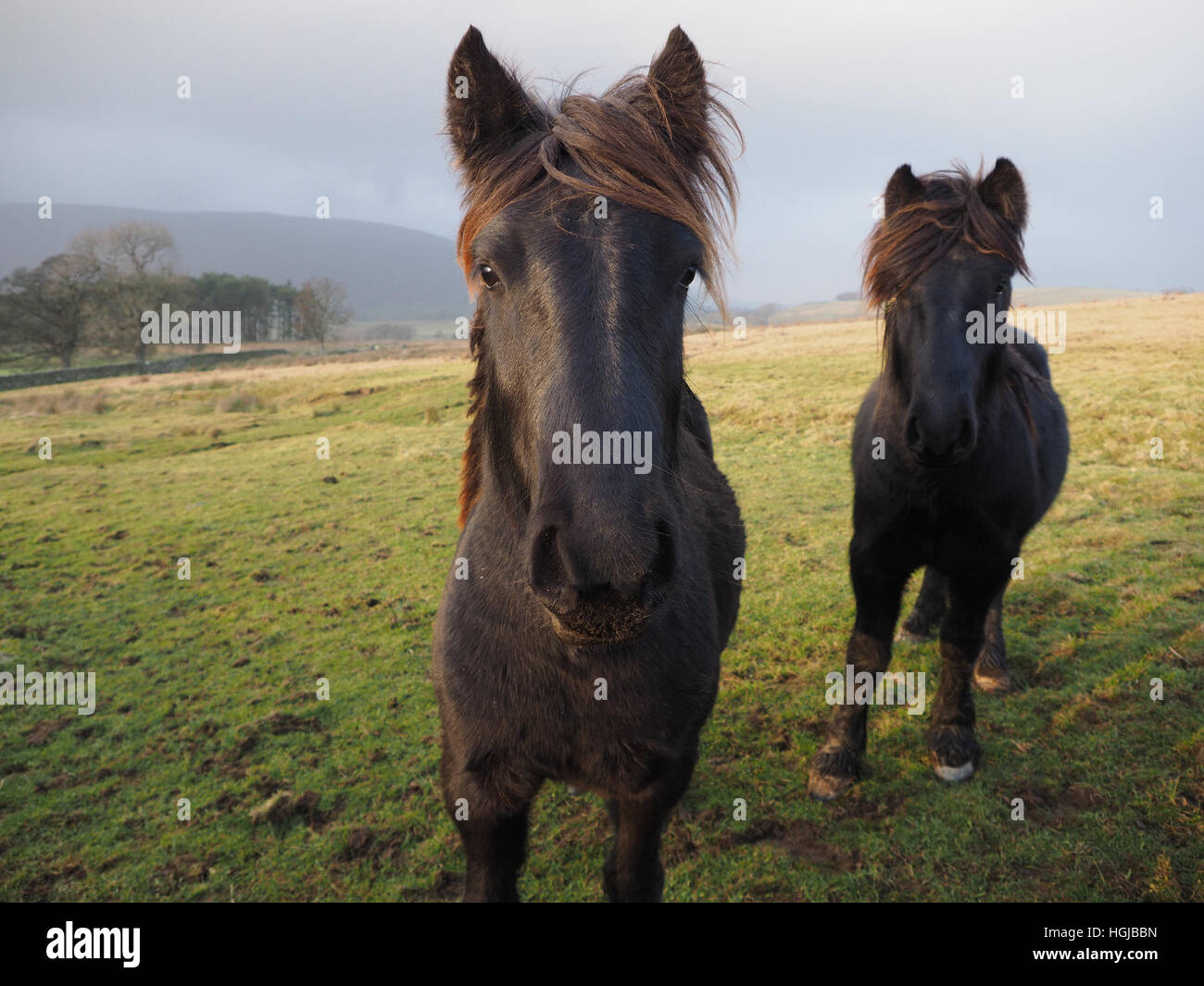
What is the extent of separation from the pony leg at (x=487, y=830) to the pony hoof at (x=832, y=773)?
2.51m

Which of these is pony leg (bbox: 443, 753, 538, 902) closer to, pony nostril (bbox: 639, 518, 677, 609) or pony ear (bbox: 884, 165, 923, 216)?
pony nostril (bbox: 639, 518, 677, 609)

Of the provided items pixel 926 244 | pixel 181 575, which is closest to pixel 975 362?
pixel 926 244

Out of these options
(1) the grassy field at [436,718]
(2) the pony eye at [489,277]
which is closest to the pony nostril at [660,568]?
(2) the pony eye at [489,277]

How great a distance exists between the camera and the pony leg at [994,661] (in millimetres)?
5445

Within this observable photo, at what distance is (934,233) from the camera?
392cm

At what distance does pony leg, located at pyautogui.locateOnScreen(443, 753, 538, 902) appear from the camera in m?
2.53

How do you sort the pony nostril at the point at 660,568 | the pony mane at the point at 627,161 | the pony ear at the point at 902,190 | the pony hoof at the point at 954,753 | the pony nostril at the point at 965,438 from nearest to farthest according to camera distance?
the pony nostril at the point at 660,568, the pony mane at the point at 627,161, the pony nostril at the point at 965,438, the pony ear at the point at 902,190, the pony hoof at the point at 954,753

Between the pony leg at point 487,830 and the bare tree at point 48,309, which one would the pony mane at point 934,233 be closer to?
the pony leg at point 487,830

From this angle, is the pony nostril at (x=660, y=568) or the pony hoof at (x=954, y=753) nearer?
the pony nostril at (x=660, y=568)

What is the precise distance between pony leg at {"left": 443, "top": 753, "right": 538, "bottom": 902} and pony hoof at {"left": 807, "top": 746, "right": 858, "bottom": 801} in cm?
251

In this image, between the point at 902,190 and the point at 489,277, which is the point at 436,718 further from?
the point at 902,190

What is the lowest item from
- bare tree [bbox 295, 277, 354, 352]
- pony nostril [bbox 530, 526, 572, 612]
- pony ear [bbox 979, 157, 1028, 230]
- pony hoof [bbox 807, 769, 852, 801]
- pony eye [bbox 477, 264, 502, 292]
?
pony hoof [bbox 807, 769, 852, 801]

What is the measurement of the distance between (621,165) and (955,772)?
4.51m

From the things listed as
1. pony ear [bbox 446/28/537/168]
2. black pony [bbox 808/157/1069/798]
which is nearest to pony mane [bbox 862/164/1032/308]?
black pony [bbox 808/157/1069/798]
